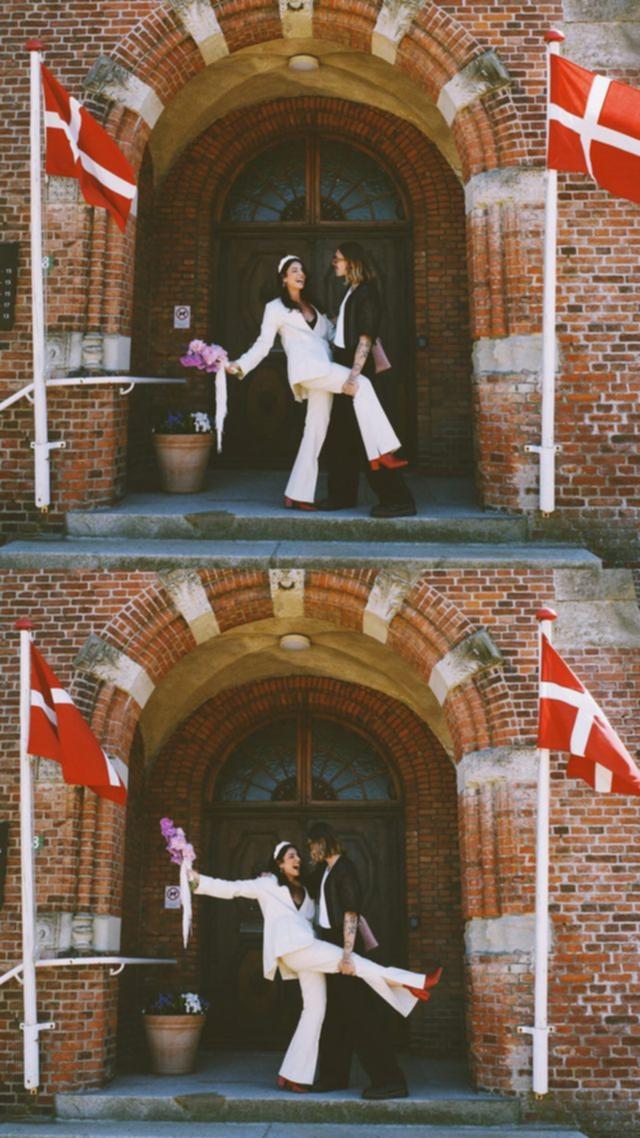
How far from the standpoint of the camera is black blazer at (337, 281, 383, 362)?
12664 mm

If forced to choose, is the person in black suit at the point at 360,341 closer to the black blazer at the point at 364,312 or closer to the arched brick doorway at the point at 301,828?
the black blazer at the point at 364,312

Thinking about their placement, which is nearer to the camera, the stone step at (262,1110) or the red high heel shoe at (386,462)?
the stone step at (262,1110)

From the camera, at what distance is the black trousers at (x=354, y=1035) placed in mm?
11414

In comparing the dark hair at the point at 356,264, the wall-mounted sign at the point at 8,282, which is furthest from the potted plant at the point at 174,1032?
the dark hair at the point at 356,264

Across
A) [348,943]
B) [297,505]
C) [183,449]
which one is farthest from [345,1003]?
[183,449]

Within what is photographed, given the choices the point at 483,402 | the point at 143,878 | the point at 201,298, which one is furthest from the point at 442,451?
the point at 143,878

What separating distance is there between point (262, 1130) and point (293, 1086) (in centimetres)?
60

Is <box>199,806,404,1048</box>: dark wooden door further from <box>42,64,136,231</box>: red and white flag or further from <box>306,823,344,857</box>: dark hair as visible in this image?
<box>42,64,136,231</box>: red and white flag

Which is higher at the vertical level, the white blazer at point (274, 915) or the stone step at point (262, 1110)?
the white blazer at point (274, 915)

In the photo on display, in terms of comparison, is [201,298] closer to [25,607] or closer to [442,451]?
[442,451]

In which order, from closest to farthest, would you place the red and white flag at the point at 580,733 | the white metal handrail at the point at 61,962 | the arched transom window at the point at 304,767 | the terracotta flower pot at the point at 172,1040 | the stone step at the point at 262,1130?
1. the red and white flag at the point at 580,733
2. the stone step at the point at 262,1130
3. the white metal handrail at the point at 61,962
4. the terracotta flower pot at the point at 172,1040
5. the arched transom window at the point at 304,767

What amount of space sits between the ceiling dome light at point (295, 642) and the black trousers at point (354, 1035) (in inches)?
104

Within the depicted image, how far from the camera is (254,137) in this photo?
575 inches

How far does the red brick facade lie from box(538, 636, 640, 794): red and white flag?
1.33m
